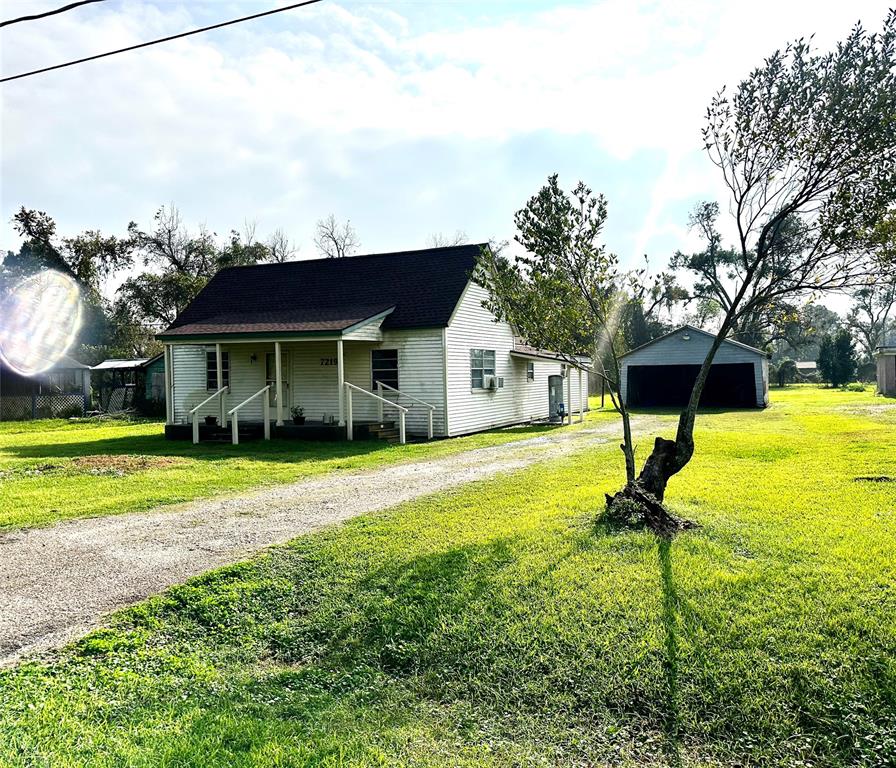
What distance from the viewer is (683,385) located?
33062 millimetres

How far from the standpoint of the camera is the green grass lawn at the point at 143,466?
8938 millimetres

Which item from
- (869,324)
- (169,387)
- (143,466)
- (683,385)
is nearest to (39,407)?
(169,387)

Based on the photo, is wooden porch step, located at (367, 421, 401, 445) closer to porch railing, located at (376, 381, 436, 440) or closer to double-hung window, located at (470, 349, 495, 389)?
porch railing, located at (376, 381, 436, 440)

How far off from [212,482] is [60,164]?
9.08 meters

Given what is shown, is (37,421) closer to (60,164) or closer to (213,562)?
(60,164)

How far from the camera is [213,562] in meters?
6.01

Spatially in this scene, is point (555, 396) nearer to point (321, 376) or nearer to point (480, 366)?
point (480, 366)

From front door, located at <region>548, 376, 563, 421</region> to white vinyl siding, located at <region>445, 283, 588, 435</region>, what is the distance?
63 centimetres

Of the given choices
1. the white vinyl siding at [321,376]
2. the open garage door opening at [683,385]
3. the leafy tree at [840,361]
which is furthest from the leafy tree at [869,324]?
the white vinyl siding at [321,376]

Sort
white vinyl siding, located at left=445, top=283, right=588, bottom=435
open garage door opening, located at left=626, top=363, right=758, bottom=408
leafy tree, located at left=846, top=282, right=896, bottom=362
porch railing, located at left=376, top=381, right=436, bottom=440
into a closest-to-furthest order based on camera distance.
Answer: porch railing, located at left=376, top=381, right=436, bottom=440
white vinyl siding, located at left=445, top=283, right=588, bottom=435
open garage door opening, located at left=626, top=363, right=758, bottom=408
leafy tree, located at left=846, top=282, right=896, bottom=362

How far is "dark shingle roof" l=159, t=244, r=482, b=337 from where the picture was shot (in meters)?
18.1

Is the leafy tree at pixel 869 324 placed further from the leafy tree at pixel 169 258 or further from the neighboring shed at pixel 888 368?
the leafy tree at pixel 169 258

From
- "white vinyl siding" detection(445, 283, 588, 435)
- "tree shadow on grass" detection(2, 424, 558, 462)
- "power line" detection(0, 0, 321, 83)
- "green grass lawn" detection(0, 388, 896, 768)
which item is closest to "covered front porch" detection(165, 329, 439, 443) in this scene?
"tree shadow on grass" detection(2, 424, 558, 462)

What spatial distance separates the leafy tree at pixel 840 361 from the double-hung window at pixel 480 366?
41.6 m
